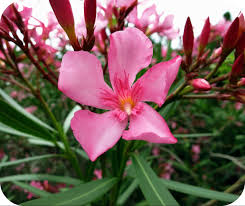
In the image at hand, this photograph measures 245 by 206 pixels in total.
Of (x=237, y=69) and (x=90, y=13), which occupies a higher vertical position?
(x=90, y=13)

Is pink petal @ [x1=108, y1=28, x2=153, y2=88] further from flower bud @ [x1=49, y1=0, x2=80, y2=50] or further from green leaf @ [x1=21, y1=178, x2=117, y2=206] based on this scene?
green leaf @ [x1=21, y1=178, x2=117, y2=206]

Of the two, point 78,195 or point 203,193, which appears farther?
point 203,193

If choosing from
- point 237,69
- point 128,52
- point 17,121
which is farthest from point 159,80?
point 17,121

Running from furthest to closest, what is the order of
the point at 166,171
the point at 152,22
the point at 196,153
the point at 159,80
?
the point at 196,153 < the point at 166,171 < the point at 152,22 < the point at 159,80

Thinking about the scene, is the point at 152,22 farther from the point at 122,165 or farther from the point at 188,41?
the point at 122,165

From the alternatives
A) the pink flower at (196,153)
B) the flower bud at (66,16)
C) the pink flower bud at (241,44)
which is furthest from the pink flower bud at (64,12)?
the pink flower at (196,153)

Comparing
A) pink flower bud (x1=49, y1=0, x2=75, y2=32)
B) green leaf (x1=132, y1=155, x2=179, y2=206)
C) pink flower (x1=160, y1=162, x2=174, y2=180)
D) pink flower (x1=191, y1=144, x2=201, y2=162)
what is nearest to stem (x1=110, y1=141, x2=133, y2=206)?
green leaf (x1=132, y1=155, x2=179, y2=206)

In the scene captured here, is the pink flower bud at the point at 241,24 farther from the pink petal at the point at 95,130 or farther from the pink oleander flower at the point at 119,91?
the pink petal at the point at 95,130

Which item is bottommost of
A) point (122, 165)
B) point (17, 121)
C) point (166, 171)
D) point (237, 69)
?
point (166, 171)

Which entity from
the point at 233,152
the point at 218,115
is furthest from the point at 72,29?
the point at 233,152

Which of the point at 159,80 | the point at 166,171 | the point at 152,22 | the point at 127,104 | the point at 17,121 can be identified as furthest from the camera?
the point at 166,171
